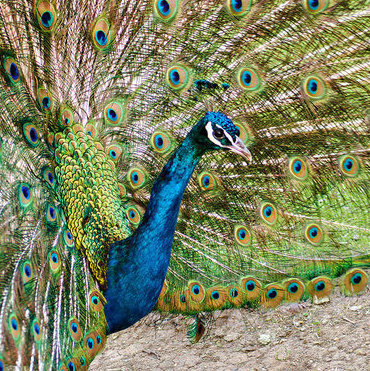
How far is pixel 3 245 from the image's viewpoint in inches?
72.5

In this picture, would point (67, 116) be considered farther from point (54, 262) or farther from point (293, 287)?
point (293, 287)

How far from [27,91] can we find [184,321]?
1.63m

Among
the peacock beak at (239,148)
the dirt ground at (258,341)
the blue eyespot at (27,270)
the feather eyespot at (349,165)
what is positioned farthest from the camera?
the dirt ground at (258,341)

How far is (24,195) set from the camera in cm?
201

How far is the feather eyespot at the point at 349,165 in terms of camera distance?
2.22 metres

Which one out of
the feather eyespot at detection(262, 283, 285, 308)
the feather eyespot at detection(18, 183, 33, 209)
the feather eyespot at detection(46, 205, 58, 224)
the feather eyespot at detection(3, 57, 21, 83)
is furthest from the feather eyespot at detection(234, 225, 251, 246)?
the feather eyespot at detection(3, 57, 21, 83)

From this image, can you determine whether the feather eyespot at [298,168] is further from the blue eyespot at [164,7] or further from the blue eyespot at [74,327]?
the blue eyespot at [74,327]

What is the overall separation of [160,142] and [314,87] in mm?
767

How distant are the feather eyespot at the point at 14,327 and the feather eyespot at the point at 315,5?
1.70 metres

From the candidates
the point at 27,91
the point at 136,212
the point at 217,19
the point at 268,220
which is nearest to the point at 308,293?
the point at 268,220

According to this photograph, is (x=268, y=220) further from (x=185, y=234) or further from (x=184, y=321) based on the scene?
(x=184, y=321)

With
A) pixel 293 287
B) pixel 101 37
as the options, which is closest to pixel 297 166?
pixel 293 287

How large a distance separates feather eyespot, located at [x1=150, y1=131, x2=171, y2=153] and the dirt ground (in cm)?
101

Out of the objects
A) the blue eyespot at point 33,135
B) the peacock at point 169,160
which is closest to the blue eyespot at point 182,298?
the peacock at point 169,160
